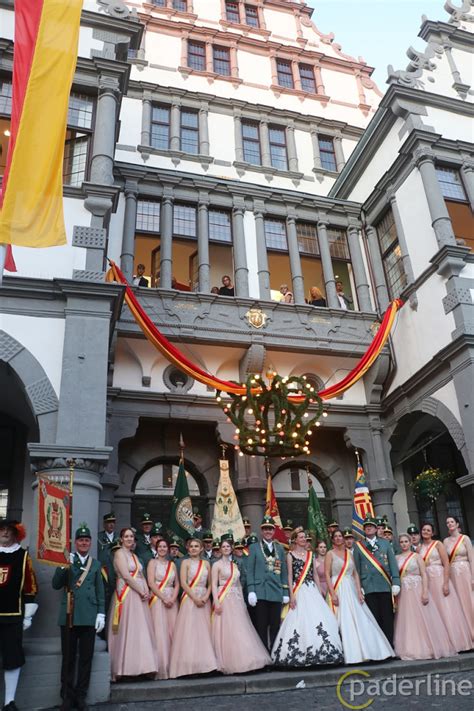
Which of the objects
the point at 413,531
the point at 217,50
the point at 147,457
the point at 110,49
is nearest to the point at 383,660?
the point at 413,531

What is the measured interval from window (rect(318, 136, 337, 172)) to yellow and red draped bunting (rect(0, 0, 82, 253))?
1326cm

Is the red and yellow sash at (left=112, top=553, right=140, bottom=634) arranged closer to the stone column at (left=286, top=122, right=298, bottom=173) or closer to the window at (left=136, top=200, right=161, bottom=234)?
the window at (left=136, top=200, right=161, bottom=234)

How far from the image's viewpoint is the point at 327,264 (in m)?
18.0

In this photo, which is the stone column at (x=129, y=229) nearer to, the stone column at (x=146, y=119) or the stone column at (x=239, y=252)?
the stone column at (x=239, y=252)

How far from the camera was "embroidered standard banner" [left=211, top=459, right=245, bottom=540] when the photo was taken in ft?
46.8

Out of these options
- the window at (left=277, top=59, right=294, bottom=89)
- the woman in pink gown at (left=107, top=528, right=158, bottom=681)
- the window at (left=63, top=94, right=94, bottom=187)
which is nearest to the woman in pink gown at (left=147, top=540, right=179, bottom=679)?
the woman in pink gown at (left=107, top=528, right=158, bottom=681)

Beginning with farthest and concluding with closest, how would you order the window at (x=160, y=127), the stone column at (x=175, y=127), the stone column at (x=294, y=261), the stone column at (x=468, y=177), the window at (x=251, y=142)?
the window at (x=251, y=142), the window at (x=160, y=127), the stone column at (x=175, y=127), the stone column at (x=294, y=261), the stone column at (x=468, y=177)

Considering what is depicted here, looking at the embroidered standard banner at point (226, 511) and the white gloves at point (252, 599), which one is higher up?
the embroidered standard banner at point (226, 511)

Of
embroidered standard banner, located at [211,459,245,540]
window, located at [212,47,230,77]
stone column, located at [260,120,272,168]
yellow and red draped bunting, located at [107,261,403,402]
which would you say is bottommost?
embroidered standard banner, located at [211,459,245,540]

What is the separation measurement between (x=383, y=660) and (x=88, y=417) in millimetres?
5920

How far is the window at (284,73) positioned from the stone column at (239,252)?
26.6 feet

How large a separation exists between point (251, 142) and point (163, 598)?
16.8 metres

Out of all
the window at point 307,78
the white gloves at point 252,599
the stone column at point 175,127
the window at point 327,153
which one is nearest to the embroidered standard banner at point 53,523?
the white gloves at point 252,599

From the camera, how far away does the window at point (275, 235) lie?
18.0 m
